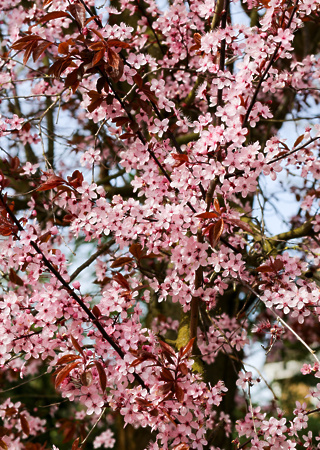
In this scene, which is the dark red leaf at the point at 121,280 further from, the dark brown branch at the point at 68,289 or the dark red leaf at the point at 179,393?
the dark red leaf at the point at 179,393

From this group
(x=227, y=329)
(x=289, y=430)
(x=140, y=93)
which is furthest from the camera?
(x=227, y=329)

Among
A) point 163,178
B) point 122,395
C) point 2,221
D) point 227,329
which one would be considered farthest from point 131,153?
point 227,329

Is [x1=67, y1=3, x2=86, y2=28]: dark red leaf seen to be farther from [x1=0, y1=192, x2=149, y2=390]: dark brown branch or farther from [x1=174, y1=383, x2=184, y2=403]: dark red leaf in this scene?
[x1=174, y1=383, x2=184, y2=403]: dark red leaf

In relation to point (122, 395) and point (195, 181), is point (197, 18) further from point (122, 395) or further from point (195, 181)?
point (122, 395)

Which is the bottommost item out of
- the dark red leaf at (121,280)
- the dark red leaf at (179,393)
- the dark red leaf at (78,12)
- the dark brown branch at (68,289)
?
the dark red leaf at (179,393)

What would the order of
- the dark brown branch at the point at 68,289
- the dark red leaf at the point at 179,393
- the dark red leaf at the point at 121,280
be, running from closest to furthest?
the dark red leaf at the point at 179,393
the dark brown branch at the point at 68,289
the dark red leaf at the point at 121,280

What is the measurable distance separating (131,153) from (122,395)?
3.53 feet

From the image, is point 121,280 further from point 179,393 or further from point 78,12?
point 78,12

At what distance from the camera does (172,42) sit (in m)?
3.12

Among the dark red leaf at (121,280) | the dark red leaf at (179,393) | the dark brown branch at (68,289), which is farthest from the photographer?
the dark red leaf at (121,280)

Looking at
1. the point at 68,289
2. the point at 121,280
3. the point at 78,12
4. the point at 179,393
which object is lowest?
the point at 179,393

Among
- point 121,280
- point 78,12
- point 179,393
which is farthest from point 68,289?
point 78,12

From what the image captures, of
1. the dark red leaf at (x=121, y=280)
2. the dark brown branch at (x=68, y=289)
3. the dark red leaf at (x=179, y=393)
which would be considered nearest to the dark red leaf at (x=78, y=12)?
the dark brown branch at (x=68, y=289)

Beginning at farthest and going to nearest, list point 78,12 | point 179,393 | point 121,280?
point 121,280 < point 78,12 < point 179,393
